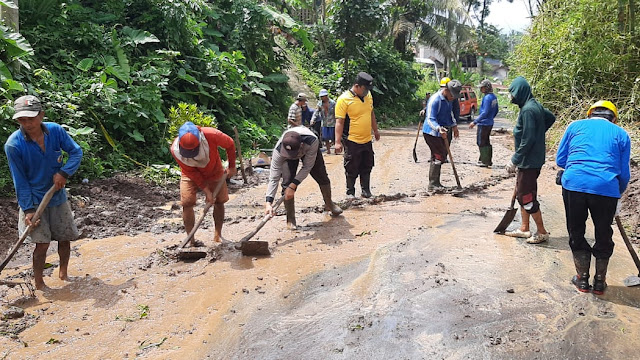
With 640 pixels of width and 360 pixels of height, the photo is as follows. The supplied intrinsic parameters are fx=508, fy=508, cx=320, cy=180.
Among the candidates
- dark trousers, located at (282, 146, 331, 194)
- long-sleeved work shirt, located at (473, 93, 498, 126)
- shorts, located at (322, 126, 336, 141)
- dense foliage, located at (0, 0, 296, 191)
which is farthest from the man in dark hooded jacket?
shorts, located at (322, 126, 336, 141)

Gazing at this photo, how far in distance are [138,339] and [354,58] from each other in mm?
19708

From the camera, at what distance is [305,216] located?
709 cm

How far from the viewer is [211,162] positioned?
5652 millimetres

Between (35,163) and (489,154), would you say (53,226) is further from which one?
(489,154)

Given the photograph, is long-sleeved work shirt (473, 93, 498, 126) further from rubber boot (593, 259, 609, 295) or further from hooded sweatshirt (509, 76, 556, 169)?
rubber boot (593, 259, 609, 295)

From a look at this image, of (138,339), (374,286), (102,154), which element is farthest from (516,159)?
(102,154)

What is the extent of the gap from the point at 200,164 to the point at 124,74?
19.0 feet

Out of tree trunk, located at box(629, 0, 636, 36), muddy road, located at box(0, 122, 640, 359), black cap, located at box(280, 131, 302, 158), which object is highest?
tree trunk, located at box(629, 0, 636, 36)

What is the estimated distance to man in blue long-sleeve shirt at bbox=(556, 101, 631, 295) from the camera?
13.2 ft

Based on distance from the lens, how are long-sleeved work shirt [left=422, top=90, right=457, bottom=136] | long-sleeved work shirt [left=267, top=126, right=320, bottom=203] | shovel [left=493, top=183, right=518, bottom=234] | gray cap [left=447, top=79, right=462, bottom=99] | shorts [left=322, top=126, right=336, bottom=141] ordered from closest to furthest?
shovel [left=493, top=183, right=518, bottom=234] < long-sleeved work shirt [left=267, top=126, right=320, bottom=203] < gray cap [left=447, top=79, right=462, bottom=99] < long-sleeved work shirt [left=422, top=90, right=457, bottom=136] < shorts [left=322, top=126, right=336, bottom=141]

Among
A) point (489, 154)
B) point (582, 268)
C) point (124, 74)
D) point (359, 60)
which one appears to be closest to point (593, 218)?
point (582, 268)

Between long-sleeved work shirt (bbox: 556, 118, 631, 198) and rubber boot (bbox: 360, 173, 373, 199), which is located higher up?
long-sleeved work shirt (bbox: 556, 118, 631, 198)

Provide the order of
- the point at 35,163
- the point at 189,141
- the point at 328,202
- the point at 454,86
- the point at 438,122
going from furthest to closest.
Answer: the point at 438,122 < the point at 454,86 < the point at 328,202 < the point at 189,141 < the point at 35,163

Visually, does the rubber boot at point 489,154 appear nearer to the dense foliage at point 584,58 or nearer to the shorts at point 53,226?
the dense foliage at point 584,58
